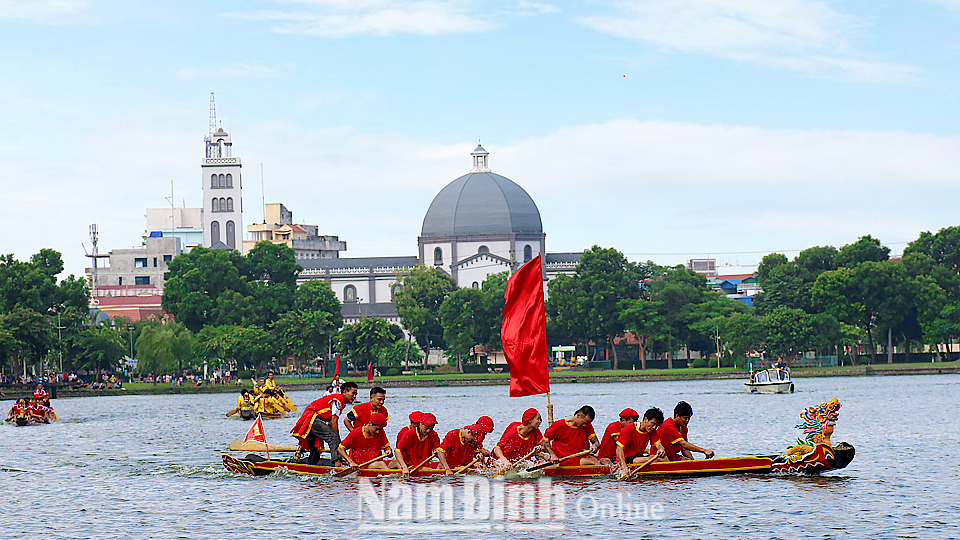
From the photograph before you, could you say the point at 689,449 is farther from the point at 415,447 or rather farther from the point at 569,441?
the point at 415,447

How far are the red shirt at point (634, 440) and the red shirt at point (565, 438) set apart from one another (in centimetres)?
69

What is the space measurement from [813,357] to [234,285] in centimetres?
5749

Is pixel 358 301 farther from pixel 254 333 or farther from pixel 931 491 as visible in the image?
pixel 931 491

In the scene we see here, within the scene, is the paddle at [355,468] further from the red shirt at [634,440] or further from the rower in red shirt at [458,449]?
the red shirt at [634,440]

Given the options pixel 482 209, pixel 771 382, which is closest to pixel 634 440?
pixel 771 382

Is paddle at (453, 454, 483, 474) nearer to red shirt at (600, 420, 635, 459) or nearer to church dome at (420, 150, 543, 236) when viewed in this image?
red shirt at (600, 420, 635, 459)

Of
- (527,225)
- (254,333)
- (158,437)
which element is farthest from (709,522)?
(527,225)

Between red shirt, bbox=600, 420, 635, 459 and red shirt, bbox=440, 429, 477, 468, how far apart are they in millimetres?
2996

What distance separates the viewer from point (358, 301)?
19388 cm

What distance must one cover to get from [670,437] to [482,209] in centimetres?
15335

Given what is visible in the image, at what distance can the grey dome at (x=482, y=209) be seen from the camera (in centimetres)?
18400

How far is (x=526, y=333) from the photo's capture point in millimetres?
33188

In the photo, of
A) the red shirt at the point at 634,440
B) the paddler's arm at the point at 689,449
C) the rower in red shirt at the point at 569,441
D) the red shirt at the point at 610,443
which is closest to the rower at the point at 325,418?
the rower in red shirt at the point at 569,441

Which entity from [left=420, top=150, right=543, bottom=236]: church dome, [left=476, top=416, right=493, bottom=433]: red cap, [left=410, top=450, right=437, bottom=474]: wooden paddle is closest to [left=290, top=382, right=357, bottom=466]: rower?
[left=410, top=450, right=437, bottom=474]: wooden paddle
